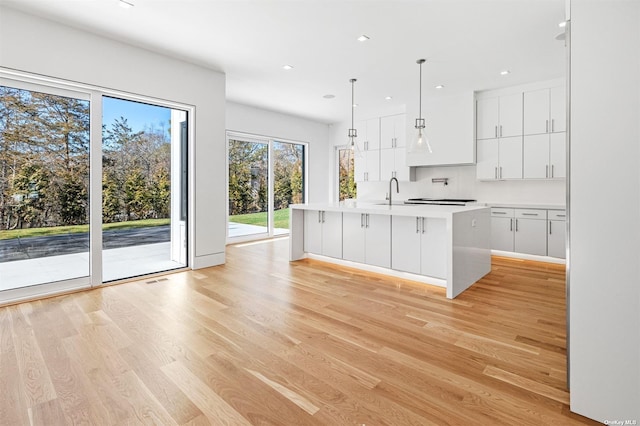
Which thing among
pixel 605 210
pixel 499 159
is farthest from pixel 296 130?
pixel 605 210

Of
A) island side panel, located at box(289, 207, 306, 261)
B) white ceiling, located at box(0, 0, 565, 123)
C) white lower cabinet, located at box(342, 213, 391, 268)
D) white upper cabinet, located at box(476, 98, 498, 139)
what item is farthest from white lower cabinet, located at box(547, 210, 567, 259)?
island side panel, located at box(289, 207, 306, 261)

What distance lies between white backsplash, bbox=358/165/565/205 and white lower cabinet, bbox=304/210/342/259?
111 inches

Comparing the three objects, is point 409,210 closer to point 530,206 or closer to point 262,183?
point 530,206

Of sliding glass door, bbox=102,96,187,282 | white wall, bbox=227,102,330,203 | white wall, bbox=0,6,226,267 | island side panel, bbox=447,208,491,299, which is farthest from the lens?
Answer: white wall, bbox=227,102,330,203

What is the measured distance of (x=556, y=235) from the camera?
15.9 feet

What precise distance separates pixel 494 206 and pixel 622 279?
4286 millimetres

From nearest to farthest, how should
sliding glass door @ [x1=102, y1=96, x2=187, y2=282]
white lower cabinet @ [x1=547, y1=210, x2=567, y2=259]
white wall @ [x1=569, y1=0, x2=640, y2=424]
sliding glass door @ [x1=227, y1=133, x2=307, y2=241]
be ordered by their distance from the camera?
white wall @ [x1=569, y1=0, x2=640, y2=424] → sliding glass door @ [x1=102, y1=96, x2=187, y2=282] → white lower cabinet @ [x1=547, y1=210, x2=567, y2=259] → sliding glass door @ [x1=227, y1=133, x2=307, y2=241]

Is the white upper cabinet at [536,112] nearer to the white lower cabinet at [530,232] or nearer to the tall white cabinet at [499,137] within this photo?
the tall white cabinet at [499,137]

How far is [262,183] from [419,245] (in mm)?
4319

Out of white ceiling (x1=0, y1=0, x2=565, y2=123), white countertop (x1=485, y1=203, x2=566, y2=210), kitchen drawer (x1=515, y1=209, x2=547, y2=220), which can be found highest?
white ceiling (x1=0, y1=0, x2=565, y2=123)

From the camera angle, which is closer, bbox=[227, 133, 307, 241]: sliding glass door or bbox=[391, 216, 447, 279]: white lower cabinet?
bbox=[391, 216, 447, 279]: white lower cabinet

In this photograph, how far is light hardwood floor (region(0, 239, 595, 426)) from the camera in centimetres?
164

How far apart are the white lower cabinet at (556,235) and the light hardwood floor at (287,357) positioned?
1.47m

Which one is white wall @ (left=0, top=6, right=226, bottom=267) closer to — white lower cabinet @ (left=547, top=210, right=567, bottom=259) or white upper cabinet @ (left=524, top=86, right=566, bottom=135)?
white upper cabinet @ (left=524, top=86, right=566, bottom=135)
